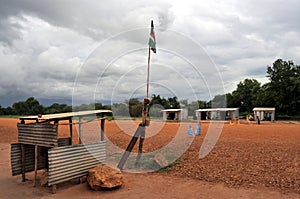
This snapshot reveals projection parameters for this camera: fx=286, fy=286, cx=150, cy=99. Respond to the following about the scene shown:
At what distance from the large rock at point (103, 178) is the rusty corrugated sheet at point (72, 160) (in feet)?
1.16

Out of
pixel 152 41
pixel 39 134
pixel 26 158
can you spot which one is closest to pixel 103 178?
pixel 39 134

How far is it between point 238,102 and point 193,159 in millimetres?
62906

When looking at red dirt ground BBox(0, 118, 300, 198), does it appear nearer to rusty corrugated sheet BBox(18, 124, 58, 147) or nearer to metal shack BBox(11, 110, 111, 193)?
metal shack BBox(11, 110, 111, 193)

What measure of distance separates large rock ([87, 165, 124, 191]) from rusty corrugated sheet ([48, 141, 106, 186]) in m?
0.35

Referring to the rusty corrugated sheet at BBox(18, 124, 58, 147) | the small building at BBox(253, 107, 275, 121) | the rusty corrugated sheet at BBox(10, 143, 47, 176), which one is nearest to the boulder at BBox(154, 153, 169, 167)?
the rusty corrugated sheet at BBox(10, 143, 47, 176)

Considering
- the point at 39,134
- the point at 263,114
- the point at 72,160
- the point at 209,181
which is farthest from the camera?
the point at 263,114

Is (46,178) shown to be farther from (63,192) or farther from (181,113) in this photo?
(181,113)

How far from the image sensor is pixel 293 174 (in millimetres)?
8539

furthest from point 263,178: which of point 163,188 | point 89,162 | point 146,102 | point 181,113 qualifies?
point 181,113

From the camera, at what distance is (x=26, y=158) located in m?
9.07

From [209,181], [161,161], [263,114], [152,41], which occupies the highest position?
[152,41]

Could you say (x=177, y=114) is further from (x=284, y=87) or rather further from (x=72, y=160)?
(x=72, y=160)

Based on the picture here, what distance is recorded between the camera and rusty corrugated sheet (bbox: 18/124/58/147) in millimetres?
7570

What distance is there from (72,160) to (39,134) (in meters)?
1.18
